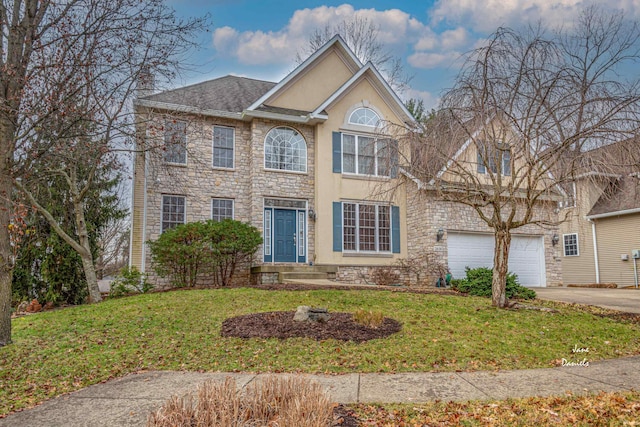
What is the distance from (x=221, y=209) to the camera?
50.6 ft

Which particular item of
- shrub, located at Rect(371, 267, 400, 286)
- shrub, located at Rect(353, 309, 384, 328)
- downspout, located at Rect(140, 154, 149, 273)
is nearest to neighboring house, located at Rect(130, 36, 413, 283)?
downspout, located at Rect(140, 154, 149, 273)

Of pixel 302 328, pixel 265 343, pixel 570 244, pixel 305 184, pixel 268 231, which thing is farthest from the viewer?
pixel 570 244

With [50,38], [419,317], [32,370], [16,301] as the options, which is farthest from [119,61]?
[16,301]

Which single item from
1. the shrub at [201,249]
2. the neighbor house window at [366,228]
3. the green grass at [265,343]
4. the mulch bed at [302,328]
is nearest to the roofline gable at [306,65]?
the shrub at [201,249]

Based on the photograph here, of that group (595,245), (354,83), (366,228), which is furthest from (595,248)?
(354,83)

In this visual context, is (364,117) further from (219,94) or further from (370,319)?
(370,319)

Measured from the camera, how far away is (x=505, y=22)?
901 cm

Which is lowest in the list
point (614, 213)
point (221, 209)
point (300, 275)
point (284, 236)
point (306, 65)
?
point (300, 275)

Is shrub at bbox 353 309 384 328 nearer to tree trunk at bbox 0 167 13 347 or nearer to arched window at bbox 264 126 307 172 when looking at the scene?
tree trunk at bbox 0 167 13 347

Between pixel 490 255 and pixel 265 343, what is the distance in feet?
42.0

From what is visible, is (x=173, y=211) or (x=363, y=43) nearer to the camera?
(x=173, y=211)

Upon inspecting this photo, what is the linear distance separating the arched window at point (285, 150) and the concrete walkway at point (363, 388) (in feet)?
35.7

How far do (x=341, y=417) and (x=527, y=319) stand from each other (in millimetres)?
6052

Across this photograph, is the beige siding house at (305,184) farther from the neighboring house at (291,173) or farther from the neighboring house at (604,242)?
the neighboring house at (604,242)
